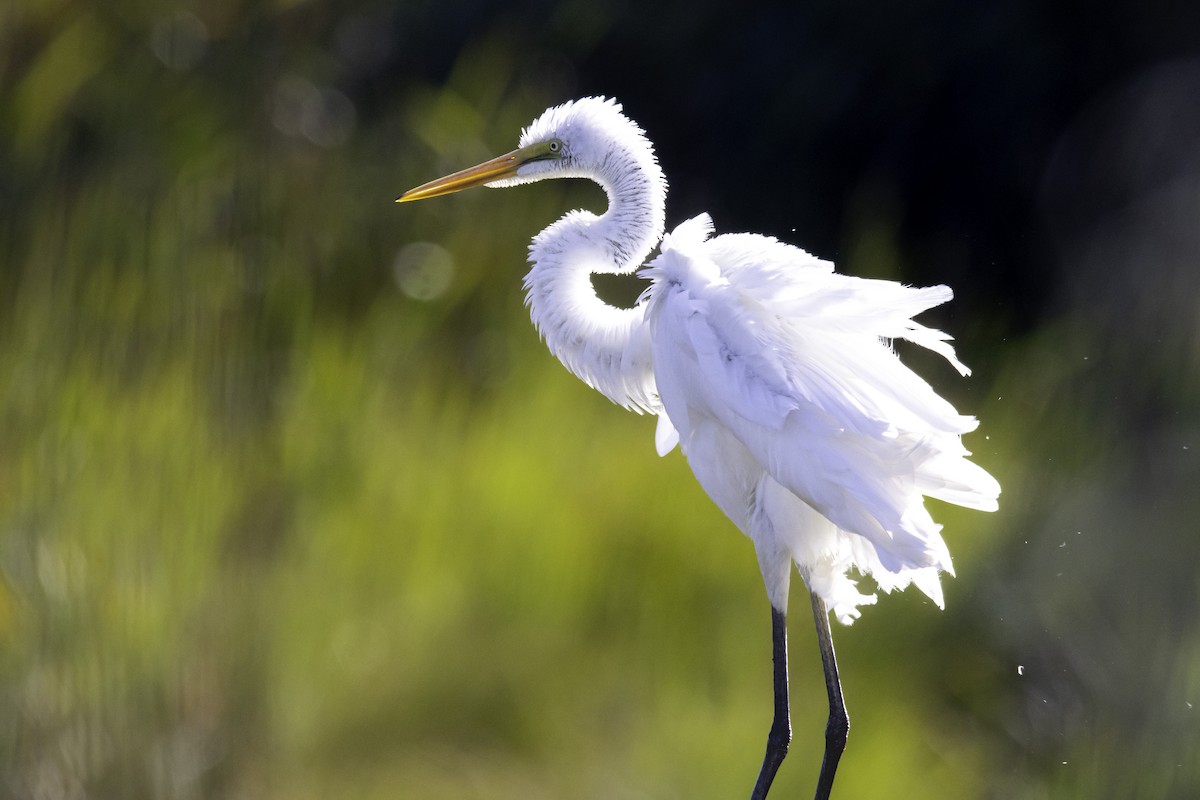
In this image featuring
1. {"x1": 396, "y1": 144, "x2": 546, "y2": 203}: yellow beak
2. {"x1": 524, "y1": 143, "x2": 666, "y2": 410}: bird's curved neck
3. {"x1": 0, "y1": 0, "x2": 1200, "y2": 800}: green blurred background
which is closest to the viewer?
{"x1": 0, "y1": 0, "x2": 1200, "y2": 800}: green blurred background

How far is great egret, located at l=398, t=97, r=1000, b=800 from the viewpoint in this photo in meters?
1.80

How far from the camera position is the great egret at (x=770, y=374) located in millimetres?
1803

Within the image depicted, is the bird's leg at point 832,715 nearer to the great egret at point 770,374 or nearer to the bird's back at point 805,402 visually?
the great egret at point 770,374

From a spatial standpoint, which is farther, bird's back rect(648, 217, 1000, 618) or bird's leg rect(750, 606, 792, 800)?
bird's leg rect(750, 606, 792, 800)

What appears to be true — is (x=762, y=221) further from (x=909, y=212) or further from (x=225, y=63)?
(x=225, y=63)

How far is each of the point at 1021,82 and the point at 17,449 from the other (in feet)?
13.3

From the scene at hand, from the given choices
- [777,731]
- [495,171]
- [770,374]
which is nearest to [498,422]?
[495,171]

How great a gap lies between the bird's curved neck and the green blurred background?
0.44m

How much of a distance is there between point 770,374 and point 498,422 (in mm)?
1433

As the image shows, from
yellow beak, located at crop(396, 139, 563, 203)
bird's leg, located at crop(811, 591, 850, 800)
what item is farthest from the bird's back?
yellow beak, located at crop(396, 139, 563, 203)

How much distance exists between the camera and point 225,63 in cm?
254

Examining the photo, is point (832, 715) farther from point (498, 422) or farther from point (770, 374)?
point (498, 422)

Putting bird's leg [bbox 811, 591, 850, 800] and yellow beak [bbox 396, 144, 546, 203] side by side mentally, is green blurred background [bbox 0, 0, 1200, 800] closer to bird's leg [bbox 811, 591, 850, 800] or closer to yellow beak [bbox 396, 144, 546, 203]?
yellow beak [bbox 396, 144, 546, 203]

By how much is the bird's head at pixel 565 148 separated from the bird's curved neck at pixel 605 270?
3cm
